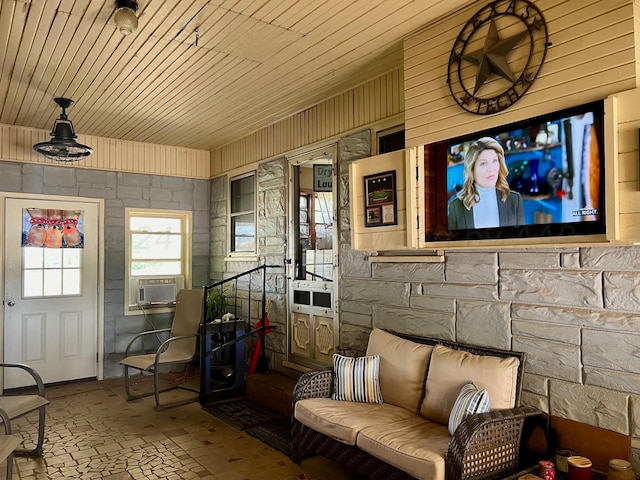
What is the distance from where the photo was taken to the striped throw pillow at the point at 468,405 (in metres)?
2.50

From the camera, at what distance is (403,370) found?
10.4 feet

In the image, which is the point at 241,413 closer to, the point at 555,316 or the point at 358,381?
the point at 358,381

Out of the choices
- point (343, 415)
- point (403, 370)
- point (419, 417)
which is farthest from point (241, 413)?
point (419, 417)

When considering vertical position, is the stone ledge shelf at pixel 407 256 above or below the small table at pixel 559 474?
above

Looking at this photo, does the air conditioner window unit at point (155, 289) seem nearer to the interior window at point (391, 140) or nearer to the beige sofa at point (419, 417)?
the beige sofa at point (419, 417)

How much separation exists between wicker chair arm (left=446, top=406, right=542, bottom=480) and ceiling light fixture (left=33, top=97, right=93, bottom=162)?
13.7ft

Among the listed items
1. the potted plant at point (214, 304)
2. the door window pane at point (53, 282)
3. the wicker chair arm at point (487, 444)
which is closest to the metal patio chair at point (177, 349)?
the potted plant at point (214, 304)

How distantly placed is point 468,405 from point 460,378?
0.28 m

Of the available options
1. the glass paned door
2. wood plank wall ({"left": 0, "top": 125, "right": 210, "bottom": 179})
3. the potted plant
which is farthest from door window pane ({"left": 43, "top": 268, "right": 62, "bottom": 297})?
the glass paned door

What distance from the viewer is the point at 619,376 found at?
7.67 feet

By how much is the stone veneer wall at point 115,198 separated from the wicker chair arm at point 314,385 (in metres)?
3.42

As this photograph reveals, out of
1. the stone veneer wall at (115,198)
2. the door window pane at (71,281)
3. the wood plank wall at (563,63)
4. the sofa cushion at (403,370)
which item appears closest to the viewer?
the wood plank wall at (563,63)

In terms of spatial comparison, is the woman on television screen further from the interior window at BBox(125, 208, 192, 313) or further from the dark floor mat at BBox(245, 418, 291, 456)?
the interior window at BBox(125, 208, 192, 313)

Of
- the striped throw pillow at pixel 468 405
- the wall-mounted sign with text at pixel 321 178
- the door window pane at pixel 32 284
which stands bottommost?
the striped throw pillow at pixel 468 405
